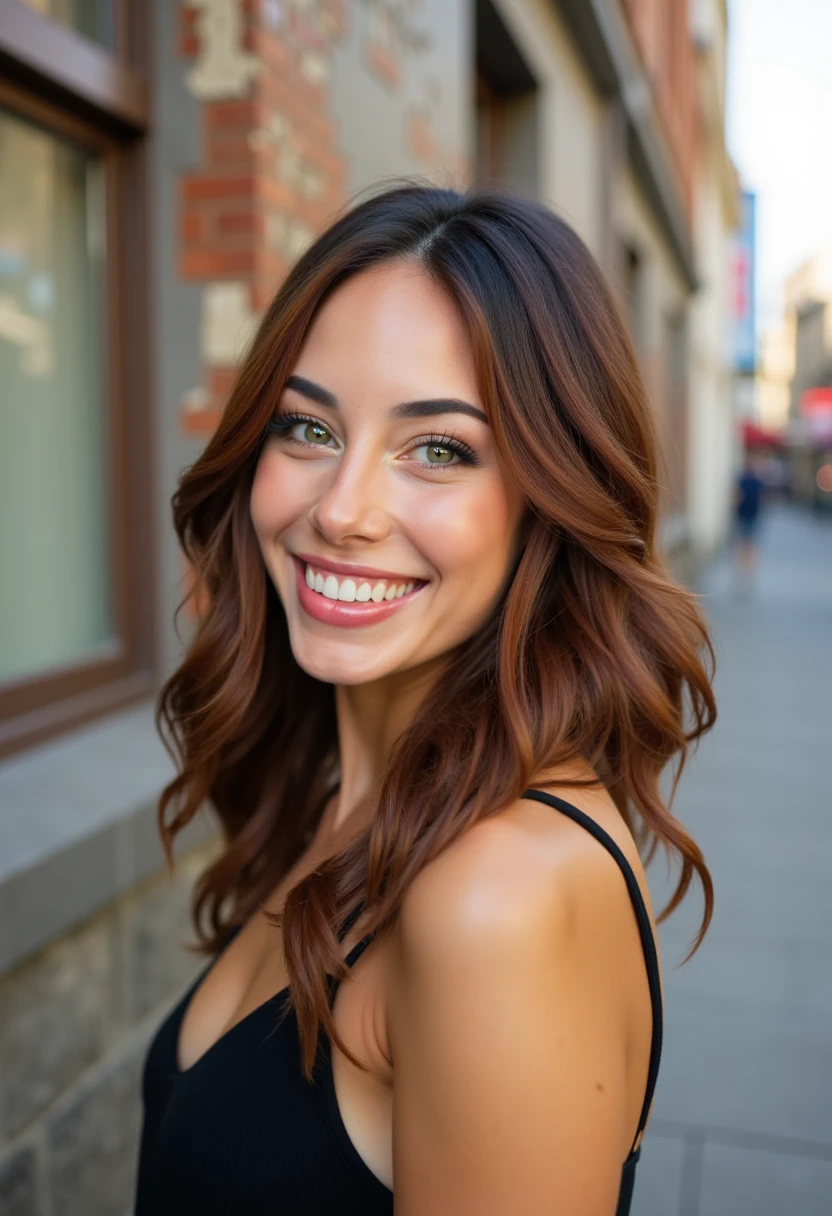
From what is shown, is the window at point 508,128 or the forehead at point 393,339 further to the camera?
the window at point 508,128

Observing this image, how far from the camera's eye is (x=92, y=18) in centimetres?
308

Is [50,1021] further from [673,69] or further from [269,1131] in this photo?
[673,69]

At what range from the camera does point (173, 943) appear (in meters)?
2.98

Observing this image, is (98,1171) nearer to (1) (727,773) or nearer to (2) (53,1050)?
(2) (53,1050)

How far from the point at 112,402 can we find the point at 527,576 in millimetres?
2161

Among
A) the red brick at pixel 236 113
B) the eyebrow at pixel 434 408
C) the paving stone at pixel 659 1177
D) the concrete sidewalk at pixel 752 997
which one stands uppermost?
the red brick at pixel 236 113

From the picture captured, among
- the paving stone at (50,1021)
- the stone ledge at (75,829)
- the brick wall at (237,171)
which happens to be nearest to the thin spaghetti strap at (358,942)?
the stone ledge at (75,829)

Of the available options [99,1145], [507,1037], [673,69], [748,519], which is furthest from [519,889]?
[748,519]

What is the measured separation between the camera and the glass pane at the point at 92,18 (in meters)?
2.96

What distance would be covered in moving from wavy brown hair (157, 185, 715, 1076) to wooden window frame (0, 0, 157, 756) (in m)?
1.47

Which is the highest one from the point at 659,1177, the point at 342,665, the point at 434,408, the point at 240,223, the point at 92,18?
the point at 92,18

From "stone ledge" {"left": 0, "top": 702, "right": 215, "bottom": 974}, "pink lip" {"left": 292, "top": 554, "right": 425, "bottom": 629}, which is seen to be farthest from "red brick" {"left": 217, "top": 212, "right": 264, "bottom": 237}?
"pink lip" {"left": 292, "top": 554, "right": 425, "bottom": 629}

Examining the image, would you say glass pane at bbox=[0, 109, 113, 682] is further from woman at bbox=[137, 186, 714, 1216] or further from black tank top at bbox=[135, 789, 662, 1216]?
black tank top at bbox=[135, 789, 662, 1216]

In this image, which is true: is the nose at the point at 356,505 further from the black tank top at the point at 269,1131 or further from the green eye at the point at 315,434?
the black tank top at the point at 269,1131
